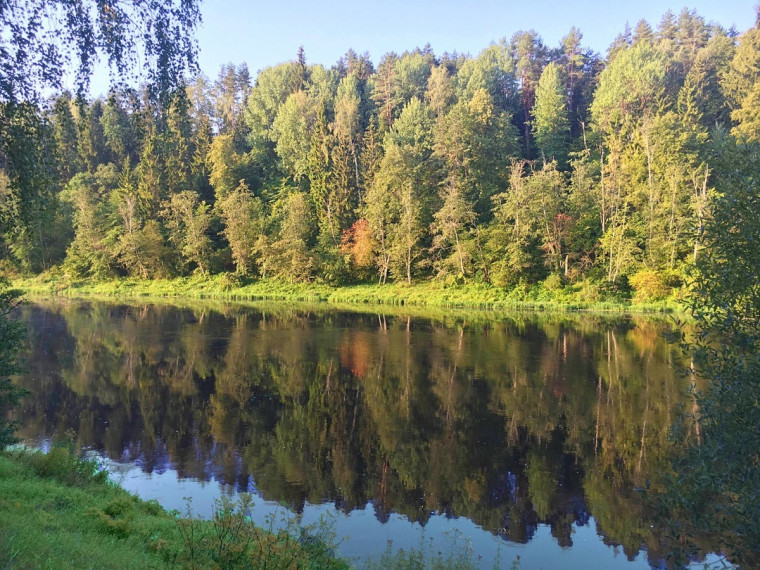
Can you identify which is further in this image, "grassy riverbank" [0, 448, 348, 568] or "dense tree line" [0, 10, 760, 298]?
"dense tree line" [0, 10, 760, 298]

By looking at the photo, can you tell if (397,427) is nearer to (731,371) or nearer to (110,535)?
(110,535)

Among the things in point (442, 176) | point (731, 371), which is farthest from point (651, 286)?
point (731, 371)

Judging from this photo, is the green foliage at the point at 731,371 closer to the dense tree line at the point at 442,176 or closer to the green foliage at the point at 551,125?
the dense tree line at the point at 442,176

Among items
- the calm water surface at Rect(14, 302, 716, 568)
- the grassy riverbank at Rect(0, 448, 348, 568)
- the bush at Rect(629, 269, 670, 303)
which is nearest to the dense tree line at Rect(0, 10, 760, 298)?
the bush at Rect(629, 269, 670, 303)

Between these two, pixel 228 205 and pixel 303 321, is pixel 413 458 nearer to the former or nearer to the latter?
pixel 303 321

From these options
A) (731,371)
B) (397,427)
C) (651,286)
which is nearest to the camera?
(731,371)

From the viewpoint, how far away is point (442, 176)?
50156 millimetres

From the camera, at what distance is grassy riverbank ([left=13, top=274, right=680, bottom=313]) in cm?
3797

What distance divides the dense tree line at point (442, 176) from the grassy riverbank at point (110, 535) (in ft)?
81.6

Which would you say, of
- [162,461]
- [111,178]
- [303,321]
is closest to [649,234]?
[303,321]

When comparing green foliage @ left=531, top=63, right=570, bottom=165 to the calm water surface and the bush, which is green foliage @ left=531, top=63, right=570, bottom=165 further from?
the calm water surface

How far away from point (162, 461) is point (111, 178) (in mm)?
61774

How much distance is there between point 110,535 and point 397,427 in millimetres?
9035

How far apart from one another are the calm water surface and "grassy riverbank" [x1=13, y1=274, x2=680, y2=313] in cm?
998
